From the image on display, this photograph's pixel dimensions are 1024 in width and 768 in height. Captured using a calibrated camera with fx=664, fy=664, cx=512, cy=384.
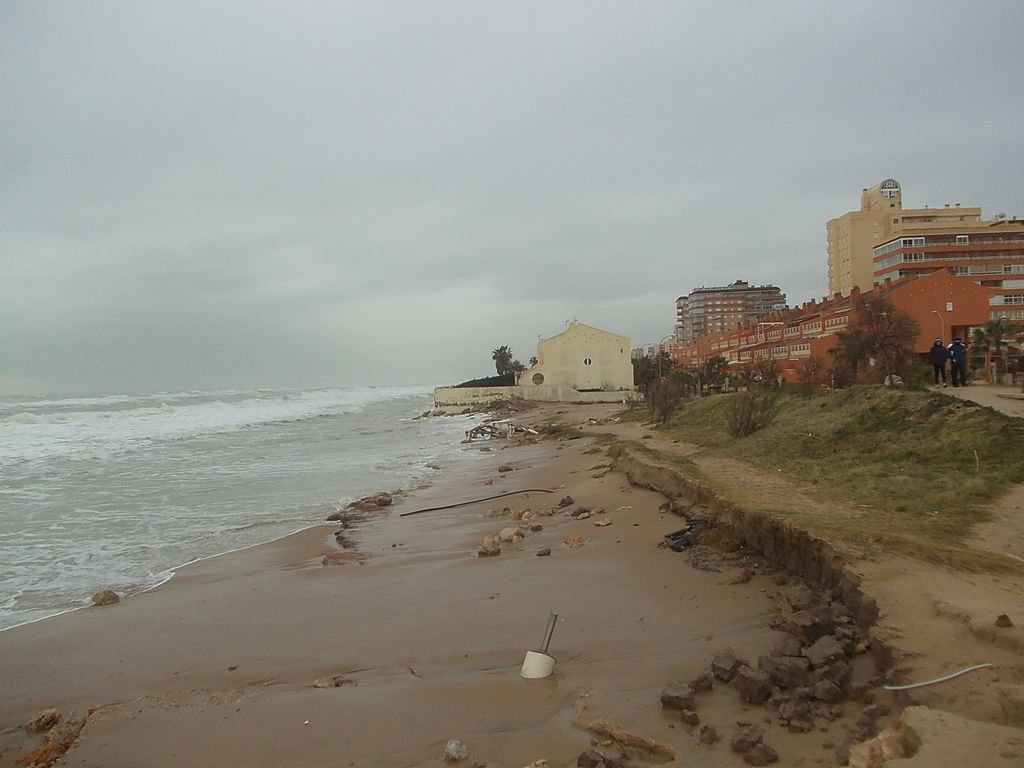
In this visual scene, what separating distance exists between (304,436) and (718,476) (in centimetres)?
2611

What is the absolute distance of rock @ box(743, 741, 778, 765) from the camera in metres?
3.14

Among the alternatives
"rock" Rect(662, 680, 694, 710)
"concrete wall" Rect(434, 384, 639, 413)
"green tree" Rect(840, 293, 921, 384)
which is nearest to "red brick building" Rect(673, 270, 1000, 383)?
"green tree" Rect(840, 293, 921, 384)

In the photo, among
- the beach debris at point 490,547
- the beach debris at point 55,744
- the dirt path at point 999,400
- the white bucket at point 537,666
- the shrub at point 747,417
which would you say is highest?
the dirt path at point 999,400

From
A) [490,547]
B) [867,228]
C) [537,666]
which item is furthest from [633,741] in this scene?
[867,228]

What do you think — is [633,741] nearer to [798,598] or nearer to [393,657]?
[798,598]

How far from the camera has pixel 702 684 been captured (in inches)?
153

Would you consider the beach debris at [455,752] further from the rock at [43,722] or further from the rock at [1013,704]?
the rock at [43,722]

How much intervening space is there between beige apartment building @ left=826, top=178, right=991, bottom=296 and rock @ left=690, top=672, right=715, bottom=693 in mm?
77978

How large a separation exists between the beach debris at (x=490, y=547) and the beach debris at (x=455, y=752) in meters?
4.63

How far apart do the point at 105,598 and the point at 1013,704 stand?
311 inches

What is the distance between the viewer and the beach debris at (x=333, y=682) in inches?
181

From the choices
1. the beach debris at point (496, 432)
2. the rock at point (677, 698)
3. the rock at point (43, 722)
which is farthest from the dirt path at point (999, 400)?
the beach debris at point (496, 432)

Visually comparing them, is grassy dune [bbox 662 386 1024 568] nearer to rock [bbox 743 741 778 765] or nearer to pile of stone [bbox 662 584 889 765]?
pile of stone [bbox 662 584 889 765]

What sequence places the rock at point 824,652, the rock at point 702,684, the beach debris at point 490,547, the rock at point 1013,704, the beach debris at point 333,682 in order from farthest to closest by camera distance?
the beach debris at point 490,547 → the beach debris at point 333,682 → the rock at point 702,684 → the rock at point 824,652 → the rock at point 1013,704
